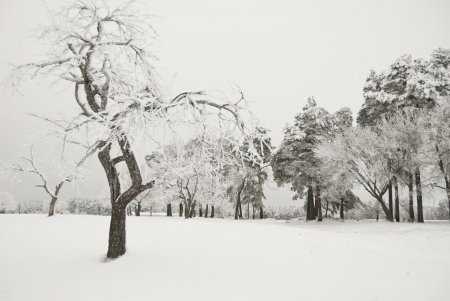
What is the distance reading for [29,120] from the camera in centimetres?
916

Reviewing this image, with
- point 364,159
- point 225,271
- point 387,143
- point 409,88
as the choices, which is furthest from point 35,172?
point 409,88

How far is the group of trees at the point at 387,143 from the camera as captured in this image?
21.1 metres

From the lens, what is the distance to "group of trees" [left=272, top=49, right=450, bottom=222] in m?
21.1

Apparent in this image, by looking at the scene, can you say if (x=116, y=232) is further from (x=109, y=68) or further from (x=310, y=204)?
(x=310, y=204)

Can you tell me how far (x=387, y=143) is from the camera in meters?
22.3

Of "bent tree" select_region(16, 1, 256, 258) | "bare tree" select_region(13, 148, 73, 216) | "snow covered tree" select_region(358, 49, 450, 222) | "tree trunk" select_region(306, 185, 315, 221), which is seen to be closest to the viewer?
"bent tree" select_region(16, 1, 256, 258)

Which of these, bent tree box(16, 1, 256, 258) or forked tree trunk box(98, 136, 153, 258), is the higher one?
bent tree box(16, 1, 256, 258)

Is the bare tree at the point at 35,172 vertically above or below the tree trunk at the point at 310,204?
above

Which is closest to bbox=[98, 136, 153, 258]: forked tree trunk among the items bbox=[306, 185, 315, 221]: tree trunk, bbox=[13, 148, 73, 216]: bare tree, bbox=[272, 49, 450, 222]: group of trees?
bbox=[272, 49, 450, 222]: group of trees

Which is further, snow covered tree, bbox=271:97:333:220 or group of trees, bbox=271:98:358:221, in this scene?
snow covered tree, bbox=271:97:333:220

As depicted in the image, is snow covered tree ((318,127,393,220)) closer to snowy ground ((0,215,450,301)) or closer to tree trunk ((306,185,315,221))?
tree trunk ((306,185,315,221))

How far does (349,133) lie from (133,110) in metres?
23.0

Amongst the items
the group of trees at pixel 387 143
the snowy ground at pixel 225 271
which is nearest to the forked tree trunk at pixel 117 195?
the snowy ground at pixel 225 271

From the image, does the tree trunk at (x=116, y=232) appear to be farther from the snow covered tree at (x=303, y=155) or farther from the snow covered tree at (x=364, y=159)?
the snow covered tree at (x=303, y=155)
